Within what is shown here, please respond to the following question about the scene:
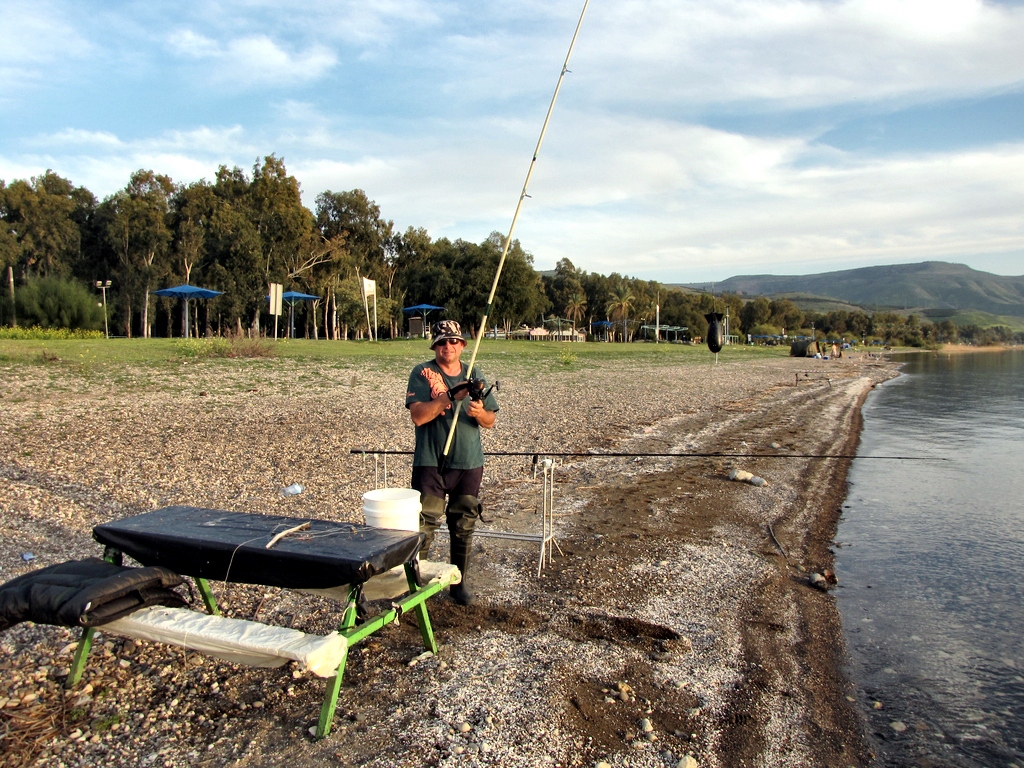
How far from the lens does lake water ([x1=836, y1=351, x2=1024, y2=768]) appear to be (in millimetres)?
4094

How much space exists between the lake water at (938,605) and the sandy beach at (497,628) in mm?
270

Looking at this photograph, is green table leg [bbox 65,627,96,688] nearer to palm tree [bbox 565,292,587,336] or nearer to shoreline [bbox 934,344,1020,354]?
palm tree [bbox 565,292,587,336]

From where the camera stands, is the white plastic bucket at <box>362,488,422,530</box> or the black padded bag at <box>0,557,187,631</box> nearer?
the black padded bag at <box>0,557,187,631</box>

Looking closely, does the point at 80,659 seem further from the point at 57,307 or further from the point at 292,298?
the point at 292,298

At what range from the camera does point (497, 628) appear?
4.65m

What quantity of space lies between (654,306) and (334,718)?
10105cm

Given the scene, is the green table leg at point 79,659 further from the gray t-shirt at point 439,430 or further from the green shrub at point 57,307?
the green shrub at point 57,307

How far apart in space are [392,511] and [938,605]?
4.86 meters

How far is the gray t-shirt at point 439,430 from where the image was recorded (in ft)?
15.4

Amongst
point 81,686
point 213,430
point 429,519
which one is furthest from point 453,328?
point 213,430

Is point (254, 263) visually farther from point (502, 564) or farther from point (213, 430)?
point (502, 564)

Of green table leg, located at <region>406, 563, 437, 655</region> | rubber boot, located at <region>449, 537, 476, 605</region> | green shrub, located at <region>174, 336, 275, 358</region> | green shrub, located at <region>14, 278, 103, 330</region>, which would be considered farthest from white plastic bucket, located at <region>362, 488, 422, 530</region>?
green shrub, located at <region>14, 278, 103, 330</region>

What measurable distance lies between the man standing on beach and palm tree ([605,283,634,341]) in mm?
91328

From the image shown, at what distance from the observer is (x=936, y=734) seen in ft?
13.2
